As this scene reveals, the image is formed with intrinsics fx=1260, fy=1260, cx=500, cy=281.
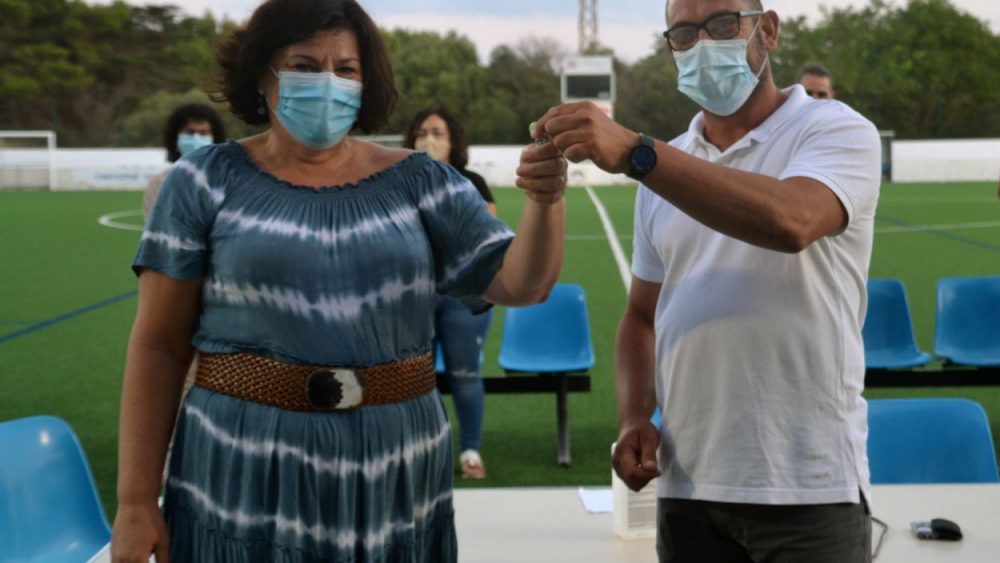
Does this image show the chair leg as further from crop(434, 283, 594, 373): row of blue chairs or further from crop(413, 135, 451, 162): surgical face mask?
crop(413, 135, 451, 162): surgical face mask

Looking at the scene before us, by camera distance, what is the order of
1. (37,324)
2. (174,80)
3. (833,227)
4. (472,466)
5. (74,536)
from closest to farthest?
(833,227) < (74,536) < (472,466) < (37,324) < (174,80)

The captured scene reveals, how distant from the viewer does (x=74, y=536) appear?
3955 mm

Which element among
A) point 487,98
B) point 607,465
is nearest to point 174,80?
point 487,98

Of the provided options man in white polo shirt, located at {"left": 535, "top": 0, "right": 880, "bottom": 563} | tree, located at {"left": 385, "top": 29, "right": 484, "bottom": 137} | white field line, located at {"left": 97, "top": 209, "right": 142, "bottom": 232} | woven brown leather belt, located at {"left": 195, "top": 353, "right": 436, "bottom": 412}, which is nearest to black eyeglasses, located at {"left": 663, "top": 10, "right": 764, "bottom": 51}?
man in white polo shirt, located at {"left": 535, "top": 0, "right": 880, "bottom": 563}

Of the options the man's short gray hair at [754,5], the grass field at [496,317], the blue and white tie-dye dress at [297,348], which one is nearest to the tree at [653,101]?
the grass field at [496,317]

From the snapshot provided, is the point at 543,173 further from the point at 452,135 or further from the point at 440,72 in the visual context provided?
the point at 440,72

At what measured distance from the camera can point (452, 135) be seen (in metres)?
6.86

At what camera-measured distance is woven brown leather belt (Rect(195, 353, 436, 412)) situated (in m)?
2.21

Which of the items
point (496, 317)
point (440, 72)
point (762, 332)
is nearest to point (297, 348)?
point (762, 332)

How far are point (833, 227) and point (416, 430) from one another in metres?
0.82

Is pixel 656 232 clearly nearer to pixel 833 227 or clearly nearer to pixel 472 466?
pixel 833 227

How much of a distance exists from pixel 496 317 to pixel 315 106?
9713 millimetres

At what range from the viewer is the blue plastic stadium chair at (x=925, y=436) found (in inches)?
160

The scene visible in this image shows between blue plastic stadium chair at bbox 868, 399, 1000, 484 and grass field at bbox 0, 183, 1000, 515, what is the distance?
8.50 feet
